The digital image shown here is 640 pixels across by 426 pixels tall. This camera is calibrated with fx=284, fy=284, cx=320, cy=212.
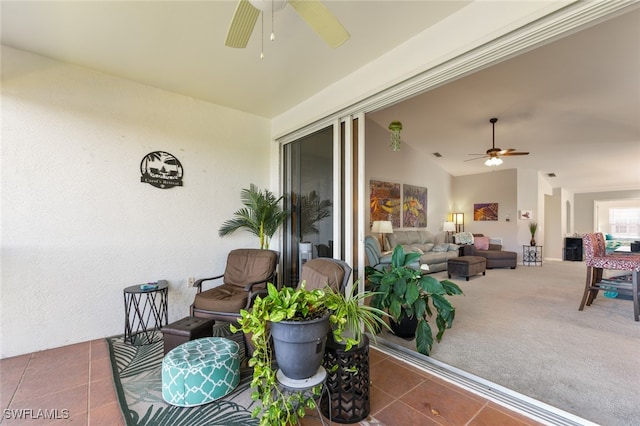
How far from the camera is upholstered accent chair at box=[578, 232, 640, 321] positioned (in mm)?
3371

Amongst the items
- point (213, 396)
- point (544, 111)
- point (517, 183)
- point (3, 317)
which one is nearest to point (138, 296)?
point (3, 317)

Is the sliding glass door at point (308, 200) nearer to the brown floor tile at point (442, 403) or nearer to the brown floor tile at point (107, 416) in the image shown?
Answer: the brown floor tile at point (442, 403)

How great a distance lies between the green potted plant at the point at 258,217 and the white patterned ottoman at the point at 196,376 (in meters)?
1.90

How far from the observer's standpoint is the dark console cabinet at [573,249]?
8.96m

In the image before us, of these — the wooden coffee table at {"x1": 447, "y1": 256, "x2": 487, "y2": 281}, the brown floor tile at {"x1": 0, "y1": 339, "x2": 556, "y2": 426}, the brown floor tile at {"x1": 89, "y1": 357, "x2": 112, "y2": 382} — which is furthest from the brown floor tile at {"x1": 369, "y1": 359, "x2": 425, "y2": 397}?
the wooden coffee table at {"x1": 447, "y1": 256, "x2": 487, "y2": 281}

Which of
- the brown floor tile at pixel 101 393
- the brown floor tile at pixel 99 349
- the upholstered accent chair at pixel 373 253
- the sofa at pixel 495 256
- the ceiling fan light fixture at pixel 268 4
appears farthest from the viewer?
the sofa at pixel 495 256

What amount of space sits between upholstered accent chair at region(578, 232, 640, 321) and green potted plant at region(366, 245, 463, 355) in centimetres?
255

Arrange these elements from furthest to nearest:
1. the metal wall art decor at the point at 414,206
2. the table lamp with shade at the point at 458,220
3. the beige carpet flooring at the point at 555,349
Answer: the table lamp with shade at the point at 458,220, the metal wall art decor at the point at 414,206, the beige carpet flooring at the point at 555,349

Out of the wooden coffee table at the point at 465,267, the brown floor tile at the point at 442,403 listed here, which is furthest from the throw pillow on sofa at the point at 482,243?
the brown floor tile at the point at 442,403

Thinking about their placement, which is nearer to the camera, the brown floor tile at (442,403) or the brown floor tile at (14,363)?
the brown floor tile at (442,403)

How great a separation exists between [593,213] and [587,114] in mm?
7716

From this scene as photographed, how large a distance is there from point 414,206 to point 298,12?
22.2 ft

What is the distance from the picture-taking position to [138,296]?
3.10m

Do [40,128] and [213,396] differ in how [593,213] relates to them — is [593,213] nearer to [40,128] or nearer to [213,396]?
[213,396]
